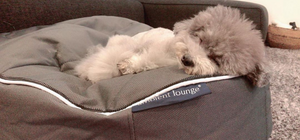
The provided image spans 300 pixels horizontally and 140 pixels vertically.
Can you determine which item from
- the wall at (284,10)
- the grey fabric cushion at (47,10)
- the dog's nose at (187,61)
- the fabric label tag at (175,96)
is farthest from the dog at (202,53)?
the wall at (284,10)

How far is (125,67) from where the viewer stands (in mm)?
934

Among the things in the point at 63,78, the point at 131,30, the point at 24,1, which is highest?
the point at 24,1

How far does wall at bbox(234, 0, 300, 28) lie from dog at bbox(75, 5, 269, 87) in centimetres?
204

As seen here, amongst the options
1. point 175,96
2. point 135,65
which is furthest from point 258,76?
point 135,65

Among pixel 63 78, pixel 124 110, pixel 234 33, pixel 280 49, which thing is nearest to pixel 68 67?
pixel 63 78

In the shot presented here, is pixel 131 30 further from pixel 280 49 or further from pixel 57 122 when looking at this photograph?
pixel 280 49

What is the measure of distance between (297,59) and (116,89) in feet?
6.61

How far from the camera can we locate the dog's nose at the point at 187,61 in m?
0.87

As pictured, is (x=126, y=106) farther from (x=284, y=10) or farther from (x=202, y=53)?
(x=284, y=10)

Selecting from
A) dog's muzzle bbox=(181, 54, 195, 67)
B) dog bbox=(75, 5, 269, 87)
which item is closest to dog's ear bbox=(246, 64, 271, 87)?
dog bbox=(75, 5, 269, 87)

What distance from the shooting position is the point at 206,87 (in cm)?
72

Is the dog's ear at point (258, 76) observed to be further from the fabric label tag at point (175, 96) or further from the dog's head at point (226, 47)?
the fabric label tag at point (175, 96)

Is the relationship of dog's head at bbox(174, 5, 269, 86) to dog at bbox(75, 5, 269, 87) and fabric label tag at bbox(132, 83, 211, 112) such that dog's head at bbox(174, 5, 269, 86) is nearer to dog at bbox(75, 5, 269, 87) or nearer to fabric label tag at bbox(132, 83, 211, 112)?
dog at bbox(75, 5, 269, 87)

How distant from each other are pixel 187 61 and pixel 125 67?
0.25 meters
